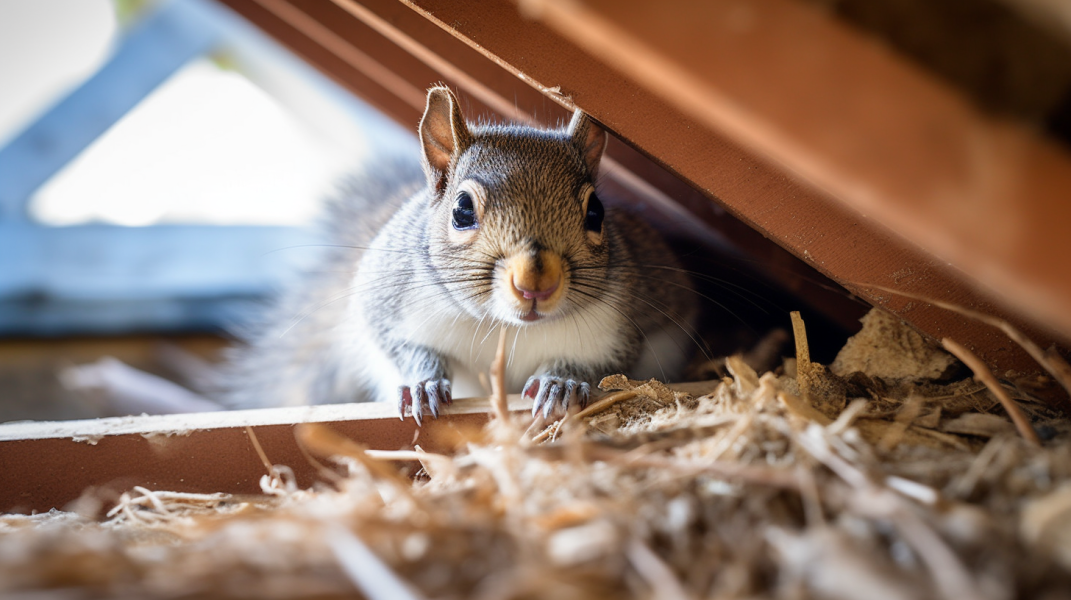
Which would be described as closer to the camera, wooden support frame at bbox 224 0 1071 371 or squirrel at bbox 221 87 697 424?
wooden support frame at bbox 224 0 1071 371

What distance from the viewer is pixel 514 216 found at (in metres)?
1.87

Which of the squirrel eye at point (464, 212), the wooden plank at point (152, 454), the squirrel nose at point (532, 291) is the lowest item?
the wooden plank at point (152, 454)

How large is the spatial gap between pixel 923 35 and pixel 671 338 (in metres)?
1.66

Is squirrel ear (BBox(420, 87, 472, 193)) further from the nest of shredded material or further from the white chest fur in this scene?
the nest of shredded material

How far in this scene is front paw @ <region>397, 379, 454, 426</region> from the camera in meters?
1.87

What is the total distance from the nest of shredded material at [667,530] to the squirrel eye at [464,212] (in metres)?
0.77

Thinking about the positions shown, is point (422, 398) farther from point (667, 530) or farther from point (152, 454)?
point (667, 530)

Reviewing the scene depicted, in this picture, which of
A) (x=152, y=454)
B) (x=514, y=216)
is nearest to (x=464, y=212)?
(x=514, y=216)

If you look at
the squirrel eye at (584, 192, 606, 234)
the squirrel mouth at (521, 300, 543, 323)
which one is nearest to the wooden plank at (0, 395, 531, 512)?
the squirrel mouth at (521, 300, 543, 323)

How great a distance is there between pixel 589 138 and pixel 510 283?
70 cm

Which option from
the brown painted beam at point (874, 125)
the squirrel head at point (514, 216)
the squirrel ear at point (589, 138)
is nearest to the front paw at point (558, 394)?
the squirrel head at point (514, 216)

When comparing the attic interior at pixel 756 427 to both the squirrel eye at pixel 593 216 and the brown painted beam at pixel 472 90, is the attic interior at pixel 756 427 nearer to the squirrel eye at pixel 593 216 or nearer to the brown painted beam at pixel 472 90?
the brown painted beam at pixel 472 90

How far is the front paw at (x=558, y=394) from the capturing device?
5.98 feet

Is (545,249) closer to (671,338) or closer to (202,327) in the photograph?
(671,338)
